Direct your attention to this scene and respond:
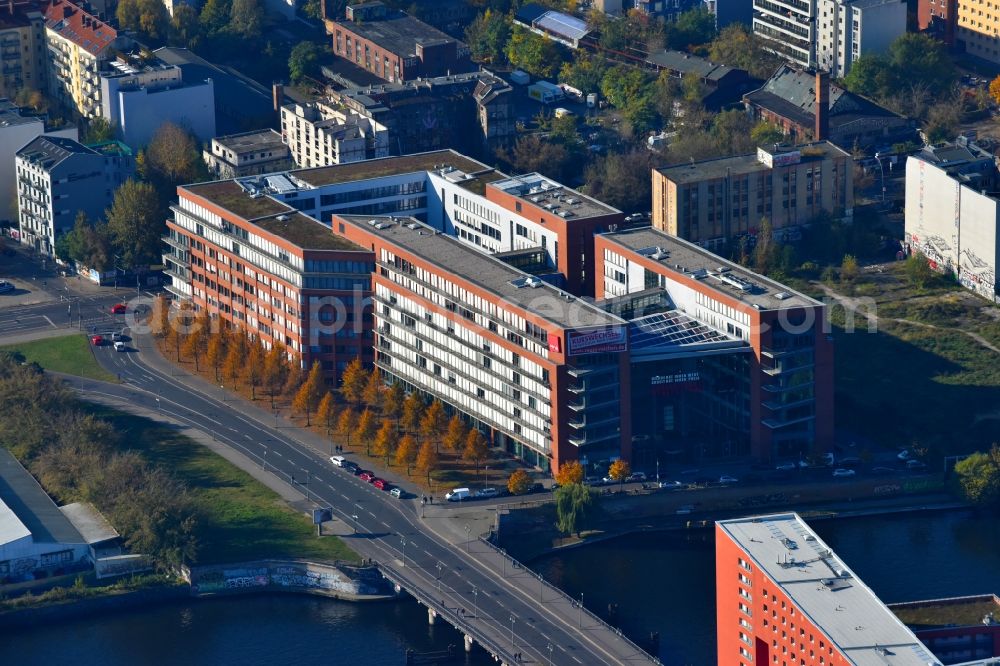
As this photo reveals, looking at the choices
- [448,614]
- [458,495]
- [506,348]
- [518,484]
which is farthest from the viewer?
[506,348]

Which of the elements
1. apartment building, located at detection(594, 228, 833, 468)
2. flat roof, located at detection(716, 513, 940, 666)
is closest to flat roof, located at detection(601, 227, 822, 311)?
apartment building, located at detection(594, 228, 833, 468)

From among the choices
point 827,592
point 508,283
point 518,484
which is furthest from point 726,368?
point 827,592

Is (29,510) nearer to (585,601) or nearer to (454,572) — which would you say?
(454,572)

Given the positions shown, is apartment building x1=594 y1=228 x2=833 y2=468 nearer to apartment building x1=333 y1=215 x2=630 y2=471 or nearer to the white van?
apartment building x1=333 y1=215 x2=630 y2=471

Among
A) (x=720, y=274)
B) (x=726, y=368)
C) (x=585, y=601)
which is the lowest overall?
(x=585, y=601)

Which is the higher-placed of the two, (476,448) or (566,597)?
(476,448)

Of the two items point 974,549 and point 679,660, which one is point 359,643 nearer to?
point 679,660
